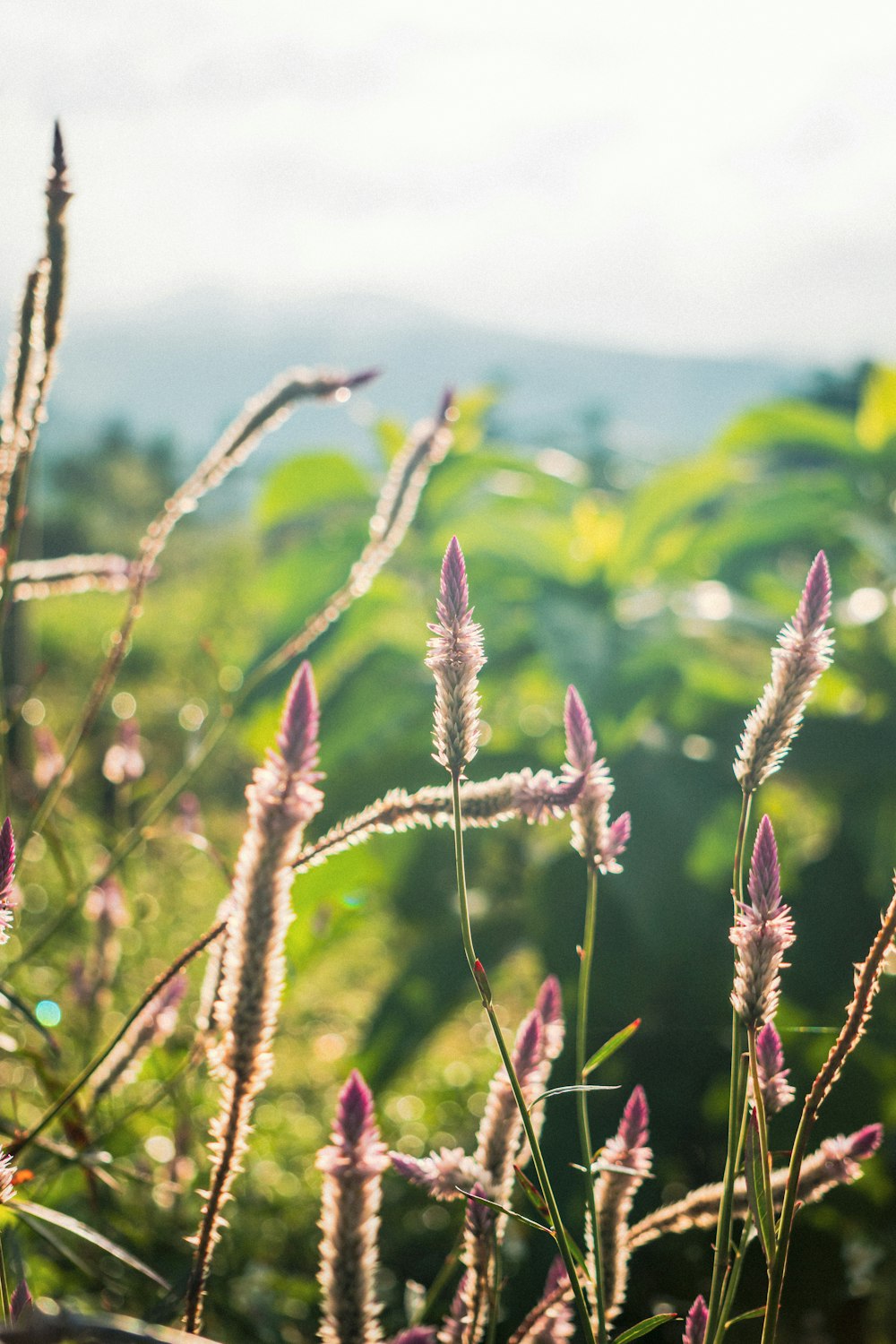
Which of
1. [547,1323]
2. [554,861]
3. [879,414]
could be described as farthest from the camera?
[879,414]

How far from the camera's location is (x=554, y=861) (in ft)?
3.31

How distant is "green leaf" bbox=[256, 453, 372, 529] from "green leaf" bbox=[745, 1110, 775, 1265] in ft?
3.67

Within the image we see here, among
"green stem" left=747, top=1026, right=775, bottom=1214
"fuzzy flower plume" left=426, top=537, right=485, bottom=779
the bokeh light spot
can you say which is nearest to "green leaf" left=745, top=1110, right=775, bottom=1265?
"green stem" left=747, top=1026, right=775, bottom=1214

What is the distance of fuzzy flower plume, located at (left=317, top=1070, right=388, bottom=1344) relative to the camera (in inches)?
10.2

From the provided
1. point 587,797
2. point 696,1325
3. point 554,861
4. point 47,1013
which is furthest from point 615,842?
point 554,861

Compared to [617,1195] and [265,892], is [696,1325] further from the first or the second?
[265,892]

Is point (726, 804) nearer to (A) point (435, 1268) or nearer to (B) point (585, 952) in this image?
(A) point (435, 1268)

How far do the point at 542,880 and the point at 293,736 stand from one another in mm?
790

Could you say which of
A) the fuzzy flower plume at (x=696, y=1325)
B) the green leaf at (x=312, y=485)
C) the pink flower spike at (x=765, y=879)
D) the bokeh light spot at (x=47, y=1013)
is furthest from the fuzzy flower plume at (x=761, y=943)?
the green leaf at (x=312, y=485)

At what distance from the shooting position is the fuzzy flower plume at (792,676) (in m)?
0.25

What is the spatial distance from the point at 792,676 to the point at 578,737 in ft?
0.18

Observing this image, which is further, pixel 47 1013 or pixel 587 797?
pixel 47 1013

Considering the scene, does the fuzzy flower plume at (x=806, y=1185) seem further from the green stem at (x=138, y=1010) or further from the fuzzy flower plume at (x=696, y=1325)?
the green stem at (x=138, y=1010)

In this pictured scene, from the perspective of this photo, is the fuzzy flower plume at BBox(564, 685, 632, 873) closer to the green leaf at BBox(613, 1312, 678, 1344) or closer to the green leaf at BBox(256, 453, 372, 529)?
the green leaf at BBox(613, 1312, 678, 1344)
